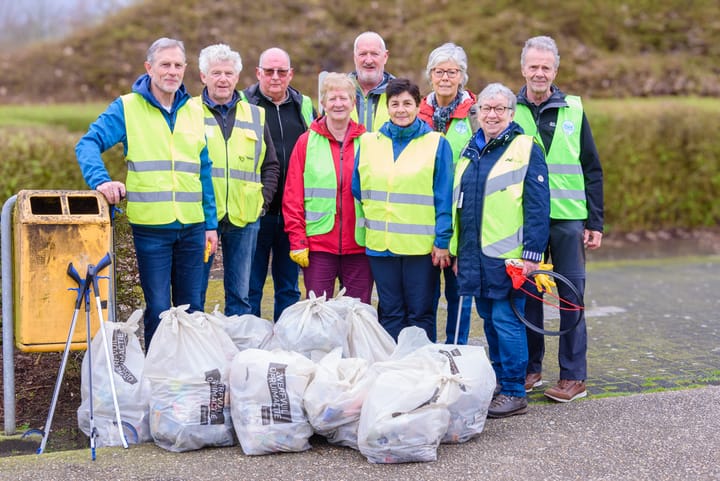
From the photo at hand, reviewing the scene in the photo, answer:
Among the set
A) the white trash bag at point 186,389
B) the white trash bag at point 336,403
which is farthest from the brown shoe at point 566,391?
the white trash bag at point 186,389

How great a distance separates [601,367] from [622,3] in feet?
Result: 37.5

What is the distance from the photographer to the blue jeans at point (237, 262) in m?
5.17

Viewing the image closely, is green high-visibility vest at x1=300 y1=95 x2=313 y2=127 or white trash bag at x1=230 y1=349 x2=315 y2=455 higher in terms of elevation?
green high-visibility vest at x1=300 y1=95 x2=313 y2=127

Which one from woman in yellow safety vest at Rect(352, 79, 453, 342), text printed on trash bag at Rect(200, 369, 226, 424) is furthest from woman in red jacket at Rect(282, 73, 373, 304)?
text printed on trash bag at Rect(200, 369, 226, 424)

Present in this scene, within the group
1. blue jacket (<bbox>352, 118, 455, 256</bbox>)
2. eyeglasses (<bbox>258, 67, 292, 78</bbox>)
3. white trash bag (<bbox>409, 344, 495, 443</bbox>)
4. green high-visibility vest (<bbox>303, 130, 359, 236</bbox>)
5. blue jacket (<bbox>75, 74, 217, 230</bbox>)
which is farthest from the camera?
eyeglasses (<bbox>258, 67, 292, 78</bbox>)

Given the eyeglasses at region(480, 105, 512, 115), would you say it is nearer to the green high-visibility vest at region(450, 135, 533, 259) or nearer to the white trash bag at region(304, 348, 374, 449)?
the green high-visibility vest at region(450, 135, 533, 259)

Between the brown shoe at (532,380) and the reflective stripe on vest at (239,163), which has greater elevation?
the reflective stripe on vest at (239,163)

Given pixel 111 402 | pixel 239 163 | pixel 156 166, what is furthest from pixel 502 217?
pixel 111 402

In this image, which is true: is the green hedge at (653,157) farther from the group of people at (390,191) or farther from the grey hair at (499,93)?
the grey hair at (499,93)

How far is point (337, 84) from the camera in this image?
15.8 feet

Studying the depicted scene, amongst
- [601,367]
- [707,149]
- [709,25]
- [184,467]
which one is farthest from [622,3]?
[184,467]

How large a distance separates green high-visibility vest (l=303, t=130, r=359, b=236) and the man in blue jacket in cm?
60

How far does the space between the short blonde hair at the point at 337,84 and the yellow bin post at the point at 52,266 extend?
1.42 m

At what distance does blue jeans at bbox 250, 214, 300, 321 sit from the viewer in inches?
220
